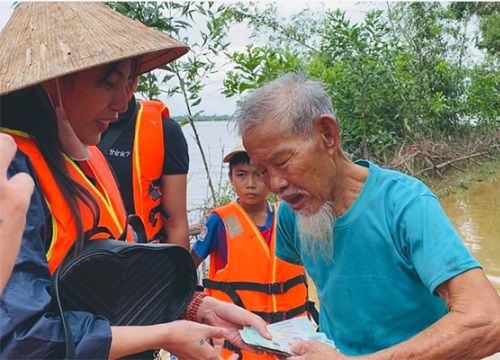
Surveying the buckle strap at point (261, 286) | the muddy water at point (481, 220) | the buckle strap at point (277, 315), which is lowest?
the muddy water at point (481, 220)

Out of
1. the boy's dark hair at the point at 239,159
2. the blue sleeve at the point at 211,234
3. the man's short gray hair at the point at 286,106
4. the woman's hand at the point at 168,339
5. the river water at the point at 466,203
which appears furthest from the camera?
the river water at the point at 466,203

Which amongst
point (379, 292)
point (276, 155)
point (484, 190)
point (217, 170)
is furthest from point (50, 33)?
point (484, 190)

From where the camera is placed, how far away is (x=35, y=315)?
4.48 feet

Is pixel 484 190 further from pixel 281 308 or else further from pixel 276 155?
pixel 276 155

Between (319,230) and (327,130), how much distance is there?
1.13ft

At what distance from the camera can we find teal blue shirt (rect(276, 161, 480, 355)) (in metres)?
1.76

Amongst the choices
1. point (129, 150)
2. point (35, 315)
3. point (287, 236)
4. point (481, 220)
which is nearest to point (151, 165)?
point (129, 150)

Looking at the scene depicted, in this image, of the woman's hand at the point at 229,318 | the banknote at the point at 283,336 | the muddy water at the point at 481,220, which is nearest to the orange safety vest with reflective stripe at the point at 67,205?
the woman's hand at the point at 229,318

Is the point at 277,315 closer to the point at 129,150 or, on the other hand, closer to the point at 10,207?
the point at 129,150

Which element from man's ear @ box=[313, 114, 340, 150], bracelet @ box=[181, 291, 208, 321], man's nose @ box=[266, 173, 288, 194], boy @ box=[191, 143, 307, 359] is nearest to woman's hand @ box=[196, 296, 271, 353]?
bracelet @ box=[181, 291, 208, 321]

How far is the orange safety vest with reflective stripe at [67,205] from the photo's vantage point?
4.95ft

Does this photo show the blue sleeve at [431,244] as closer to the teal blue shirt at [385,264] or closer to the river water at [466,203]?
the teal blue shirt at [385,264]

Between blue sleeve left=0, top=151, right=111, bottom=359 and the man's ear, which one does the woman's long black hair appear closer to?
blue sleeve left=0, top=151, right=111, bottom=359

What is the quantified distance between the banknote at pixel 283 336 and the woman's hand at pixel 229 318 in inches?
1.2
